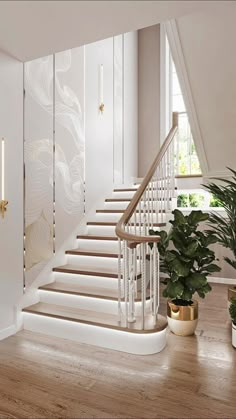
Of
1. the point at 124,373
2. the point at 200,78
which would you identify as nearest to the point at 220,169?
the point at 200,78

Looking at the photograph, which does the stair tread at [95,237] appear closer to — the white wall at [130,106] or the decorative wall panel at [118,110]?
the decorative wall panel at [118,110]

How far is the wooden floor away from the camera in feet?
7.06

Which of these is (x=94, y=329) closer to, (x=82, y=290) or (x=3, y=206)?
(x=82, y=290)

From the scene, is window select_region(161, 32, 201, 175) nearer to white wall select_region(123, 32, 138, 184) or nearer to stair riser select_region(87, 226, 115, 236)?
white wall select_region(123, 32, 138, 184)

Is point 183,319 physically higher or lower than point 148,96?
lower

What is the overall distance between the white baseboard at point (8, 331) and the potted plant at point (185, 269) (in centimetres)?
161

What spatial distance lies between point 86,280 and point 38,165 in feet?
4.81

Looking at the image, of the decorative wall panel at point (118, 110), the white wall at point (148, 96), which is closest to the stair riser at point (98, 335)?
the decorative wall panel at point (118, 110)

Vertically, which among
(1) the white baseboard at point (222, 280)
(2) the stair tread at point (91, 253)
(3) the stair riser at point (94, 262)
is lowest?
(1) the white baseboard at point (222, 280)

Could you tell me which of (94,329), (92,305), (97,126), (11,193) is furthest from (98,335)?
(97,126)

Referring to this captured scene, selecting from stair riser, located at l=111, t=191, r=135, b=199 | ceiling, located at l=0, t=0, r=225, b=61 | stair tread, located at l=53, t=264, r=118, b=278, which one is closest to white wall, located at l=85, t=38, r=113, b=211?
stair riser, located at l=111, t=191, r=135, b=199

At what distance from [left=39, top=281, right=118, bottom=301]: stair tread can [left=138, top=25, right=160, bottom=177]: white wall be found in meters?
3.63

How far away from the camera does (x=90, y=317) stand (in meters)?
3.26

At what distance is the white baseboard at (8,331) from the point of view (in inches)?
129
